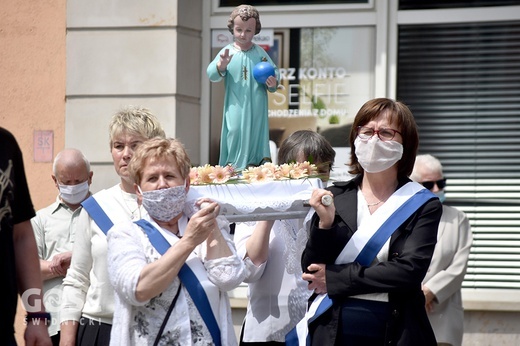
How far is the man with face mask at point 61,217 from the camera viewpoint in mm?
6836

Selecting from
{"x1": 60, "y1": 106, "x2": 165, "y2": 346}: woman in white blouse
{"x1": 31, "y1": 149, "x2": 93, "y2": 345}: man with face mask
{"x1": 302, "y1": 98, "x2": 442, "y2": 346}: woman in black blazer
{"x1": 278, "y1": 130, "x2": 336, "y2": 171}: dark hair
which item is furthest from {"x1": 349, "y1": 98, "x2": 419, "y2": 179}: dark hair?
{"x1": 31, "y1": 149, "x2": 93, "y2": 345}: man with face mask

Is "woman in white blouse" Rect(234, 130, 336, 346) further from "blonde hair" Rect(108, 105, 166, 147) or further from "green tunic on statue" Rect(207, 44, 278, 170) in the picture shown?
"green tunic on statue" Rect(207, 44, 278, 170)

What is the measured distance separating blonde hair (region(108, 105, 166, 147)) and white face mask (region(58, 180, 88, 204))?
1075 millimetres

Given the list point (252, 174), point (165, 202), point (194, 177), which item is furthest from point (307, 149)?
point (165, 202)

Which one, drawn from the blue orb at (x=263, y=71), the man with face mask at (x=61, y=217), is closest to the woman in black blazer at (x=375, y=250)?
the blue orb at (x=263, y=71)

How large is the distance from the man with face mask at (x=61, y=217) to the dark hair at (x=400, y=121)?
2090 mm

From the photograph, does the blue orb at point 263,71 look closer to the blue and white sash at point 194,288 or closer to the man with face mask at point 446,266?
the man with face mask at point 446,266

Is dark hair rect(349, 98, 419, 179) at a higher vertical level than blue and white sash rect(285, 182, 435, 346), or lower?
higher

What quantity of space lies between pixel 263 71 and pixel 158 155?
7.21 ft

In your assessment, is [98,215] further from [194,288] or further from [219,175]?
[194,288]

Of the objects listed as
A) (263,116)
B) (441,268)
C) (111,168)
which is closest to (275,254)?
(263,116)

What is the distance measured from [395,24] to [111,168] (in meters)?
2.64

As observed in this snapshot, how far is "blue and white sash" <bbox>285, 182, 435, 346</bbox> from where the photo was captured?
16.9 feet

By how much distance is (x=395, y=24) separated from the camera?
9.87 m
